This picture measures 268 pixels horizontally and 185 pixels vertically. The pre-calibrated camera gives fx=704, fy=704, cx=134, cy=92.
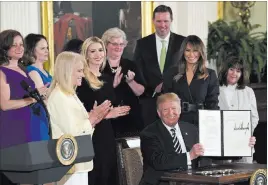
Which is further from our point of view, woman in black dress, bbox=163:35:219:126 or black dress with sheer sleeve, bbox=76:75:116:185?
woman in black dress, bbox=163:35:219:126

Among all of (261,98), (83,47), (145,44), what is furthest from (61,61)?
(261,98)

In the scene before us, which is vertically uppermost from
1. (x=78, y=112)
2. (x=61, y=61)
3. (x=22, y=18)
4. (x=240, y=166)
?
(x=22, y=18)

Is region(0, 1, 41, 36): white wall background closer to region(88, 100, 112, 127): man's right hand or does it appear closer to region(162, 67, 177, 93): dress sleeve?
region(162, 67, 177, 93): dress sleeve

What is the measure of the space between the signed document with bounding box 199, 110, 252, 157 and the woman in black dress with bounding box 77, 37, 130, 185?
2.30 feet

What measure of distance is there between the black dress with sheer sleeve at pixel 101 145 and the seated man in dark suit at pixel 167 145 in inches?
19.1

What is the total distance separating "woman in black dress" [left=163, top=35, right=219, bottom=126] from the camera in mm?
6457

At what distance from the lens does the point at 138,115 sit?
6.79 meters

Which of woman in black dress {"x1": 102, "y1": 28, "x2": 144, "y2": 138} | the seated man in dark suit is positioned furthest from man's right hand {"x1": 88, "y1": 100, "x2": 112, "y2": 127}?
woman in black dress {"x1": 102, "y1": 28, "x2": 144, "y2": 138}

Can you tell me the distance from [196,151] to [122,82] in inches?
58.0

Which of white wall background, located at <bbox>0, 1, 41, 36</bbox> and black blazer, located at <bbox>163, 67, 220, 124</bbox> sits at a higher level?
white wall background, located at <bbox>0, 1, 41, 36</bbox>

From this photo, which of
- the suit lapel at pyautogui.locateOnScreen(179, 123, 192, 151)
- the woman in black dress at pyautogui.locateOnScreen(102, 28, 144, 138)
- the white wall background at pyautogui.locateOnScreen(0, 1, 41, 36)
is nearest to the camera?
the suit lapel at pyautogui.locateOnScreen(179, 123, 192, 151)

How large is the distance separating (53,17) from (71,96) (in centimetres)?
308

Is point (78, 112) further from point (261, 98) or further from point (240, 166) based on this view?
point (261, 98)

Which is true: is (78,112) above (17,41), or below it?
below
